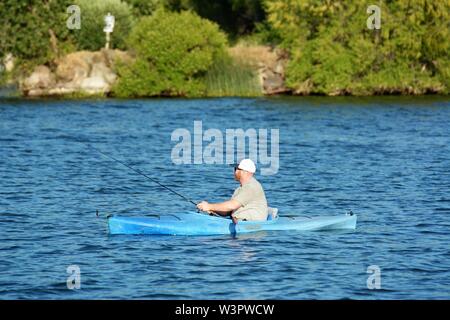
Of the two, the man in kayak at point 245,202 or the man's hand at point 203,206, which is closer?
the man's hand at point 203,206

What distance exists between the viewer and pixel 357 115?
48.8 meters

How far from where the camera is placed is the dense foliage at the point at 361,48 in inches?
2291

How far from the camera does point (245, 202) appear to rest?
2173 cm

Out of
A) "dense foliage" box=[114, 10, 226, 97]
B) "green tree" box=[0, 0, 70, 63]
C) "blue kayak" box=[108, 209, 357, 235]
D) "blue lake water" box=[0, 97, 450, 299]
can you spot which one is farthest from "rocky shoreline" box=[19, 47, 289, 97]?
"blue kayak" box=[108, 209, 357, 235]

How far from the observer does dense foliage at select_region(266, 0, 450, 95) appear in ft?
191

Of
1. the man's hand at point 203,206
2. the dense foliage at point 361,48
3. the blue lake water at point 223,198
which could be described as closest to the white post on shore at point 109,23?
the dense foliage at point 361,48

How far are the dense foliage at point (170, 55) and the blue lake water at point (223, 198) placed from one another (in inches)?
322

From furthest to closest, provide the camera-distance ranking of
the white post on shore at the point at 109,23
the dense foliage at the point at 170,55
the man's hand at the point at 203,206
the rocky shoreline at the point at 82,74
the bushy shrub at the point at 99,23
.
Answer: the bushy shrub at the point at 99,23 < the white post on shore at the point at 109,23 < the dense foliage at the point at 170,55 < the rocky shoreline at the point at 82,74 < the man's hand at the point at 203,206

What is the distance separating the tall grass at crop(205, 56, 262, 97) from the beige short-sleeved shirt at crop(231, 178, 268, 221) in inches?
1444

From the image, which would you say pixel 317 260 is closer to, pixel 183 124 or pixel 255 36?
pixel 183 124

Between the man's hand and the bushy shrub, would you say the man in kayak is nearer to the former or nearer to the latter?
the man's hand

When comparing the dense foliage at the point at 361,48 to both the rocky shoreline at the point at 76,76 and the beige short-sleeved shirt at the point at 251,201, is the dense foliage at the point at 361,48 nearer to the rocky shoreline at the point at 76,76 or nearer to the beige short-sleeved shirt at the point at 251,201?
the rocky shoreline at the point at 76,76

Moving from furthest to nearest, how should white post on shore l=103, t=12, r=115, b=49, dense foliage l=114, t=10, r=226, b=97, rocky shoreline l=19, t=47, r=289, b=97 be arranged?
white post on shore l=103, t=12, r=115, b=49 → dense foliage l=114, t=10, r=226, b=97 → rocky shoreline l=19, t=47, r=289, b=97

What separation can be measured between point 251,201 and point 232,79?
37.2m
